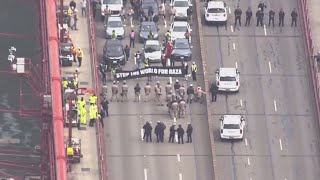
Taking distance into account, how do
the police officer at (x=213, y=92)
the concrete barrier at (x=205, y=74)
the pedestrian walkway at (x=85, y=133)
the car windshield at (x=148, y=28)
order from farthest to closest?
1. the car windshield at (x=148, y=28)
2. the police officer at (x=213, y=92)
3. the concrete barrier at (x=205, y=74)
4. the pedestrian walkway at (x=85, y=133)

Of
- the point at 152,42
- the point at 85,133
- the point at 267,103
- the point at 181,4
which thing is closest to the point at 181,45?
the point at 152,42

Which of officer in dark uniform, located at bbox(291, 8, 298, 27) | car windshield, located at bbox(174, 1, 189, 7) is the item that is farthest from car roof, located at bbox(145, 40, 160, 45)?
officer in dark uniform, located at bbox(291, 8, 298, 27)

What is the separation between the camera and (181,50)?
190 metres

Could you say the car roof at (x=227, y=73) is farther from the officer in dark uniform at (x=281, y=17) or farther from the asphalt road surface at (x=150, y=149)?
the officer in dark uniform at (x=281, y=17)

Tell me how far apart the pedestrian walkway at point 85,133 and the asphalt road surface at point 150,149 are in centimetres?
138

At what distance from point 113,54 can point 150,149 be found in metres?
11.1

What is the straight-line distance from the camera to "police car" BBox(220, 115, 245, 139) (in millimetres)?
181750

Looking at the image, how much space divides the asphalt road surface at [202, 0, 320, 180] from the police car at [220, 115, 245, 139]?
99cm

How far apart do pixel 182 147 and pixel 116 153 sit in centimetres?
539

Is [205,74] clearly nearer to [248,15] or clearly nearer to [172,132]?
[248,15]

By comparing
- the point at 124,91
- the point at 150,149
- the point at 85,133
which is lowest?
the point at 150,149

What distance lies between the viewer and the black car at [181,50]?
190 m

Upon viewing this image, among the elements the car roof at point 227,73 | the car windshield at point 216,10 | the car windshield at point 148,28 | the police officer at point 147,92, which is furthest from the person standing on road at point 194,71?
the car windshield at point 216,10

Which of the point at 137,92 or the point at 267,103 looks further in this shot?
the point at 267,103
